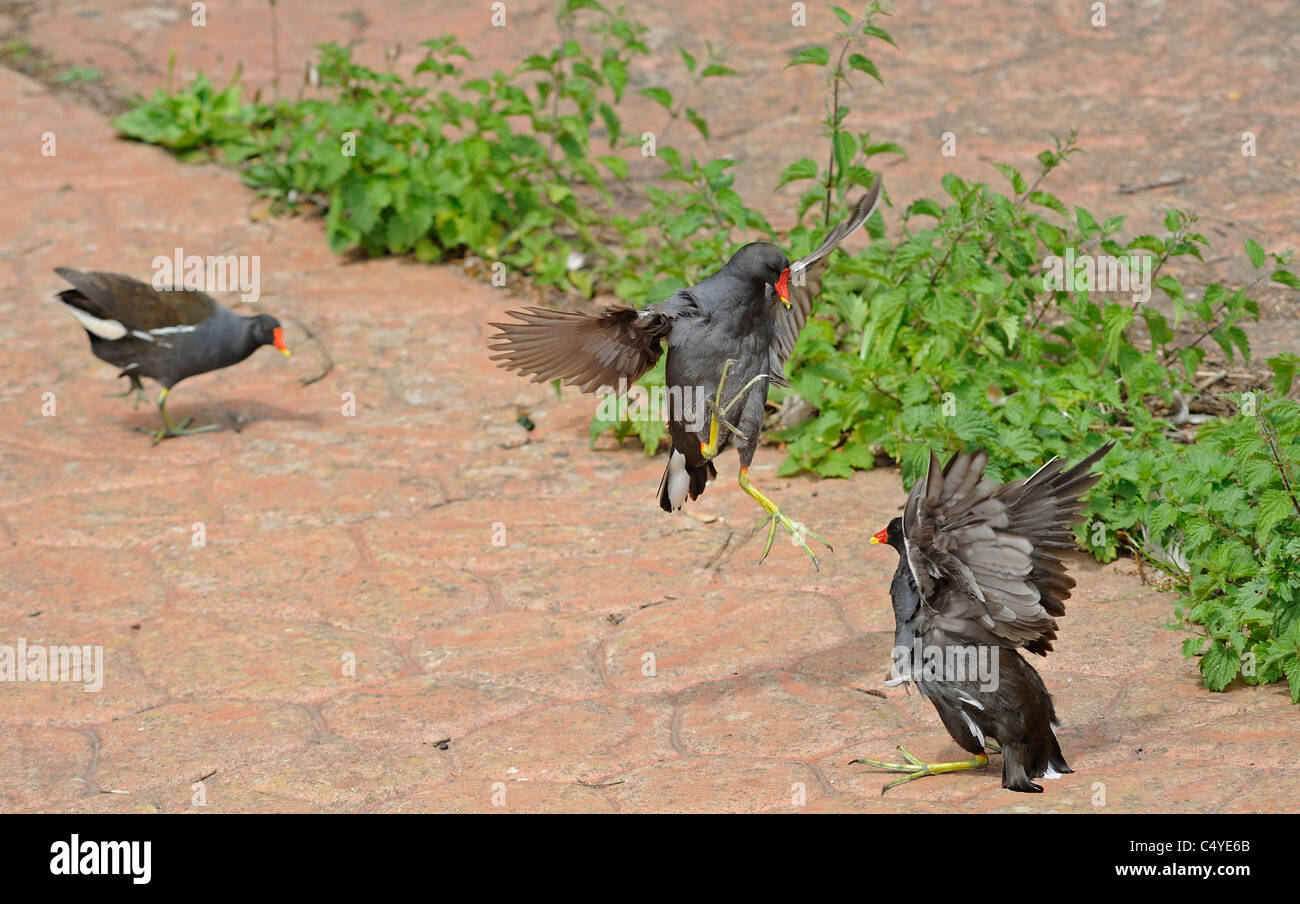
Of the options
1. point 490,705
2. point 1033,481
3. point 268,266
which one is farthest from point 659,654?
point 268,266

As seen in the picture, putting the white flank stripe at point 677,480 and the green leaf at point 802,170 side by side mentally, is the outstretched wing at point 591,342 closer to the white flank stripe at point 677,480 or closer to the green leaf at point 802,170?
the white flank stripe at point 677,480

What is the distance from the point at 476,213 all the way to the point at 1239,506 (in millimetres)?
4457

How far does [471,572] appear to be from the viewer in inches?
205

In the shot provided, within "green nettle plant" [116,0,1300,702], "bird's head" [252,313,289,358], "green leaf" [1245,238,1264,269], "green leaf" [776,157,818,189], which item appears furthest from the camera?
"bird's head" [252,313,289,358]

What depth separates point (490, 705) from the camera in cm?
432

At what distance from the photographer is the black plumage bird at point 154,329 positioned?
6.35m

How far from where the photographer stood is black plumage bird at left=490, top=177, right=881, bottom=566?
4.00 meters

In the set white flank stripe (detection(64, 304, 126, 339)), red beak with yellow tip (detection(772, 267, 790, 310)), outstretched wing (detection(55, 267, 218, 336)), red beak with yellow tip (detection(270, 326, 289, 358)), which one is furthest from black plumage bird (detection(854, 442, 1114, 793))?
white flank stripe (detection(64, 304, 126, 339))

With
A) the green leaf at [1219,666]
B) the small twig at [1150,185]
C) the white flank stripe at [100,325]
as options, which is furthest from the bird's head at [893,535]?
the small twig at [1150,185]

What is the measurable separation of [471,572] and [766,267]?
1.79 m

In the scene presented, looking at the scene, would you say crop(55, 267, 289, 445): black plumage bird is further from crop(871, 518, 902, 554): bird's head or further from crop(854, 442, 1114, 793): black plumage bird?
crop(854, 442, 1114, 793): black plumage bird

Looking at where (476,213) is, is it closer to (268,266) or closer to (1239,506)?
(268,266)

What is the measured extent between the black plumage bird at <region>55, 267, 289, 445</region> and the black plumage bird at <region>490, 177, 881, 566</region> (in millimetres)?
2758

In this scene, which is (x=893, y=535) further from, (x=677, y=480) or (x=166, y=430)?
(x=166, y=430)
